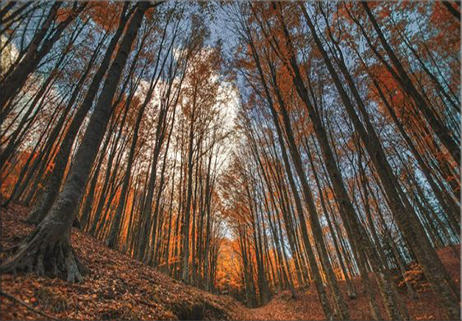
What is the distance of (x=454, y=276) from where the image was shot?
31.6 feet

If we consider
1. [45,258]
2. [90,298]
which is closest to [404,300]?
[90,298]

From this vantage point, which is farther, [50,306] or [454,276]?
[454,276]

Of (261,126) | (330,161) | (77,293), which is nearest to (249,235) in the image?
(261,126)

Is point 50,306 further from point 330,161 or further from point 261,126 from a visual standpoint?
point 261,126

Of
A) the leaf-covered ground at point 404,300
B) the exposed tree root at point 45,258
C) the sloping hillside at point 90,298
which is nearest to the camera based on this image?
the sloping hillside at point 90,298

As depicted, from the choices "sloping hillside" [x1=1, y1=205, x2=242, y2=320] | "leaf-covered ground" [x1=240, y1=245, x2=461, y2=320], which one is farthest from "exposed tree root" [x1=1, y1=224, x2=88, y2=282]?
"leaf-covered ground" [x1=240, y1=245, x2=461, y2=320]

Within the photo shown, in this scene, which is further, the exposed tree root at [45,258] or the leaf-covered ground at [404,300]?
the leaf-covered ground at [404,300]

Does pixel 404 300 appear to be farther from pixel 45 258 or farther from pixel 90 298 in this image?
pixel 45 258

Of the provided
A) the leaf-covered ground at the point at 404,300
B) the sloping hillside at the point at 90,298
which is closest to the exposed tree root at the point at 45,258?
the sloping hillside at the point at 90,298

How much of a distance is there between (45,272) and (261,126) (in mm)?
10368

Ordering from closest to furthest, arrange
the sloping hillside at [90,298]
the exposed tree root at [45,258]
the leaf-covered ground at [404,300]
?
1. the sloping hillside at [90,298]
2. the exposed tree root at [45,258]
3. the leaf-covered ground at [404,300]

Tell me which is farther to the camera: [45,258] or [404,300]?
[404,300]

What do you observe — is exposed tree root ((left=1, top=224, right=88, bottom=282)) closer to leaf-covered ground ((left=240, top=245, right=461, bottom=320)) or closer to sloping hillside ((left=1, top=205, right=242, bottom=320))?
sloping hillside ((left=1, top=205, right=242, bottom=320))

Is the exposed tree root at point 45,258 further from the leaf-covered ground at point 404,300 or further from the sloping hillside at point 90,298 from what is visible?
the leaf-covered ground at point 404,300
